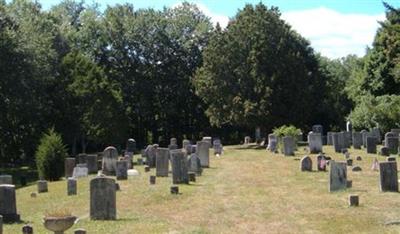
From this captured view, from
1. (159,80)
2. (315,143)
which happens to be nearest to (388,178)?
(315,143)

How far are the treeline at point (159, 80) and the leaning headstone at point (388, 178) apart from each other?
16473 millimetres

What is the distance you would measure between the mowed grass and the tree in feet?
62.3

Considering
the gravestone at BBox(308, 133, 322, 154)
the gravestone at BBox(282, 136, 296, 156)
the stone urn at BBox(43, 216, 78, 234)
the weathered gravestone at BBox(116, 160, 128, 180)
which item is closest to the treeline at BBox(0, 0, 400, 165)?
the gravestone at BBox(308, 133, 322, 154)

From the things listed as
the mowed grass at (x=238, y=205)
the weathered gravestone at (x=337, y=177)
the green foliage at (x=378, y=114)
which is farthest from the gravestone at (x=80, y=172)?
the green foliage at (x=378, y=114)

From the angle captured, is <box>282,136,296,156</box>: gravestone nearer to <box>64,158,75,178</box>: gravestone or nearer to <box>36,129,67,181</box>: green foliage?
<box>64,158,75,178</box>: gravestone

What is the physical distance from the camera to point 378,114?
46562 millimetres

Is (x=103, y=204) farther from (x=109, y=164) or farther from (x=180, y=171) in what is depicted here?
(x=109, y=164)

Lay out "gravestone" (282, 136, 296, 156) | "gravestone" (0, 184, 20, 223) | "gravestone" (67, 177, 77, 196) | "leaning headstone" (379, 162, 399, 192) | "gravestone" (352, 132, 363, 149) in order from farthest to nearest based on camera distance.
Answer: "gravestone" (352, 132, 363, 149)
"gravestone" (282, 136, 296, 156)
"gravestone" (67, 177, 77, 196)
"leaning headstone" (379, 162, 399, 192)
"gravestone" (0, 184, 20, 223)

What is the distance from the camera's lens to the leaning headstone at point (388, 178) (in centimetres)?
1978

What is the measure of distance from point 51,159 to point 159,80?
3335 cm

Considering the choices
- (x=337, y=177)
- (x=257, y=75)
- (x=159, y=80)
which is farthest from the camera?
(x=159, y=80)

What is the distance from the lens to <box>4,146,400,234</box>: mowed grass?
15.1 meters

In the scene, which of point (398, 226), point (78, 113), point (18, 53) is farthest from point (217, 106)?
point (398, 226)

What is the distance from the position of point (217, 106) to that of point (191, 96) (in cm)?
1507
